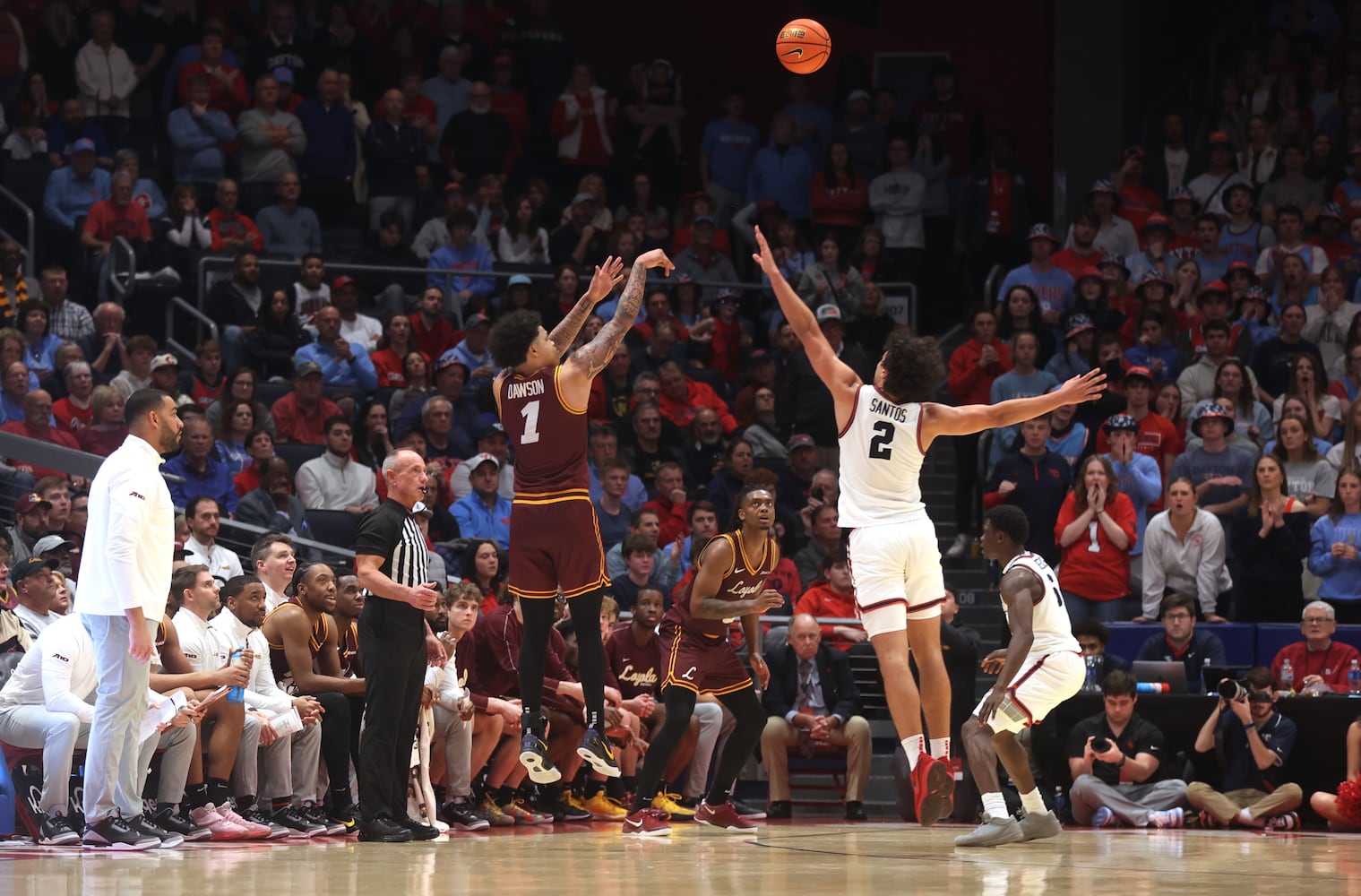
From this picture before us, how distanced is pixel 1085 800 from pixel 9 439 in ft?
26.9

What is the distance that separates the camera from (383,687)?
9.97 metres

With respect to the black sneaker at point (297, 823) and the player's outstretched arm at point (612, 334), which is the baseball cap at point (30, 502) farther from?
the player's outstretched arm at point (612, 334)

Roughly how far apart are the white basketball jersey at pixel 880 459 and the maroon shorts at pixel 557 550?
1.37 meters

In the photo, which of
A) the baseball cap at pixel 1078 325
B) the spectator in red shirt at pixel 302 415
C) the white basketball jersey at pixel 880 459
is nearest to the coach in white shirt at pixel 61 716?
the white basketball jersey at pixel 880 459

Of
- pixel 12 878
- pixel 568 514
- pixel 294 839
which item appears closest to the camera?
pixel 12 878

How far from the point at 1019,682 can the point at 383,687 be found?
3575 millimetres

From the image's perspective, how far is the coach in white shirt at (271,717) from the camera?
10.7m

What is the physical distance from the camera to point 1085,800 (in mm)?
12938

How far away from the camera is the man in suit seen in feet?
44.4

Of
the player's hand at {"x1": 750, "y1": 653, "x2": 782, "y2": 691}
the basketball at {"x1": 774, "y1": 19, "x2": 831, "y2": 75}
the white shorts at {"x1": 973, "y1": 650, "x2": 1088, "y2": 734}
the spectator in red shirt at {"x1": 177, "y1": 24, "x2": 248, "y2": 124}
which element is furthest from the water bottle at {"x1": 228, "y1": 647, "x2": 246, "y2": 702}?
the spectator in red shirt at {"x1": 177, "y1": 24, "x2": 248, "y2": 124}

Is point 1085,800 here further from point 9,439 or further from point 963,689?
point 9,439

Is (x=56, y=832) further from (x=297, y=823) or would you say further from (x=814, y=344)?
(x=814, y=344)

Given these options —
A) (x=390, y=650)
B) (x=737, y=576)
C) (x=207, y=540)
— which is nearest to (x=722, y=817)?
(x=737, y=576)

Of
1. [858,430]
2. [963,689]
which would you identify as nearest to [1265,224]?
[963,689]
